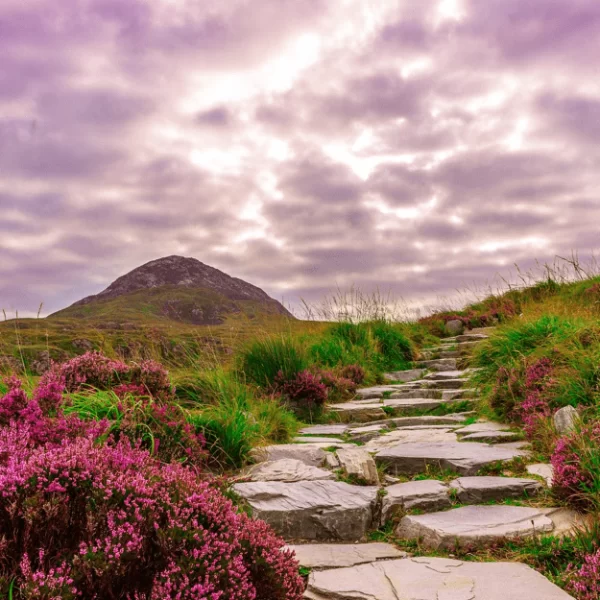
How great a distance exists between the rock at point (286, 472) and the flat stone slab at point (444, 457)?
0.75 m

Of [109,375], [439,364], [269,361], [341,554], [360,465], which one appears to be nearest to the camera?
[341,554]

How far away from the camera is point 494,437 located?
19.4ft

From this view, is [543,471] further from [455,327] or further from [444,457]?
[455,327]

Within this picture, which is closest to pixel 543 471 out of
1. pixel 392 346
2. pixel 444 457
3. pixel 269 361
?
pixel 444 457

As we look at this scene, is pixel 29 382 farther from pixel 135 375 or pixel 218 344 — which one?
pixel 218 344

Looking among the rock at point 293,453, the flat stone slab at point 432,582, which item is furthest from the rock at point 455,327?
the flat stone slab at point 432,582

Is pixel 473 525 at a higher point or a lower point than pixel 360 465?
lower

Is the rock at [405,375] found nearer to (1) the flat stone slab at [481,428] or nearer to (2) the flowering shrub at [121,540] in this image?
(1) the flat stone slab at [481,428]

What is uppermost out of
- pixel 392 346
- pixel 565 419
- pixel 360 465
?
pixel 392 346

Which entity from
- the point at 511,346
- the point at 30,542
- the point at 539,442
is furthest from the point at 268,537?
the point at 511,346

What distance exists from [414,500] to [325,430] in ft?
9.36

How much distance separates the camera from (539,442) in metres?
5.32

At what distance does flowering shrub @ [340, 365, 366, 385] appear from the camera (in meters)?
9.86

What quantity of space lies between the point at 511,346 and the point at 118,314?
5274 mm
